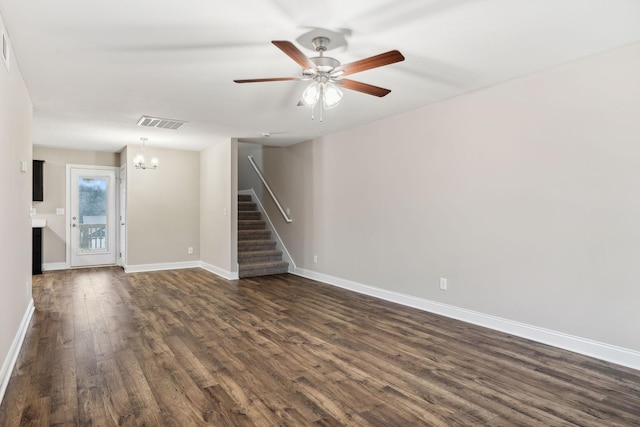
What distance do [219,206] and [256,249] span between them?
1.11 meters

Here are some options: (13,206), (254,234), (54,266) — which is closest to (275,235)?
(254,234)

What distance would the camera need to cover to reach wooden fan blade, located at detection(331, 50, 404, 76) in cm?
221

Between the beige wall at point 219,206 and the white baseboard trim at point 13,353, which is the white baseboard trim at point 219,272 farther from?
the white baseboard trim at point 13,353

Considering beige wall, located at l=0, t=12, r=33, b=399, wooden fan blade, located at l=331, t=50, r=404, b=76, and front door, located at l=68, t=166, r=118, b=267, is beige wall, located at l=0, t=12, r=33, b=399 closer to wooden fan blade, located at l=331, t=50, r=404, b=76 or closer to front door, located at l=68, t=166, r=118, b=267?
wooden fan blade, located at l=331, t=50, r=404, b=76

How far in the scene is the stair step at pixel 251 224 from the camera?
7523mm

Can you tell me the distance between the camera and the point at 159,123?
201 inches

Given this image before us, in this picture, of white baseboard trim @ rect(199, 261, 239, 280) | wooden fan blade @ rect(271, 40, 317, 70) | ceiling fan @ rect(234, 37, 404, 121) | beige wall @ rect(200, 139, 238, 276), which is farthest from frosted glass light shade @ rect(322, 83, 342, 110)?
white baseboard trim @ rect(199, 261, 239, 280)

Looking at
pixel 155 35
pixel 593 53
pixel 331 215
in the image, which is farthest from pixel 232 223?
pixel 593 53

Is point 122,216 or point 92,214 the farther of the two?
point 92,214

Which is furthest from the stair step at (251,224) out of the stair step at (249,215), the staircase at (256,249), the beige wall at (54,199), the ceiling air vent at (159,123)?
the beige wall at (54,199)

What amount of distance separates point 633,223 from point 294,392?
2765 mm

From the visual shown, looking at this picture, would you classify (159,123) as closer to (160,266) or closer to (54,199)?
(160,266)

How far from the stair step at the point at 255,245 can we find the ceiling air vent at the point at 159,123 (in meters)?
2.54

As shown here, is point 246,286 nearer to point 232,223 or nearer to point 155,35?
point 232,223
